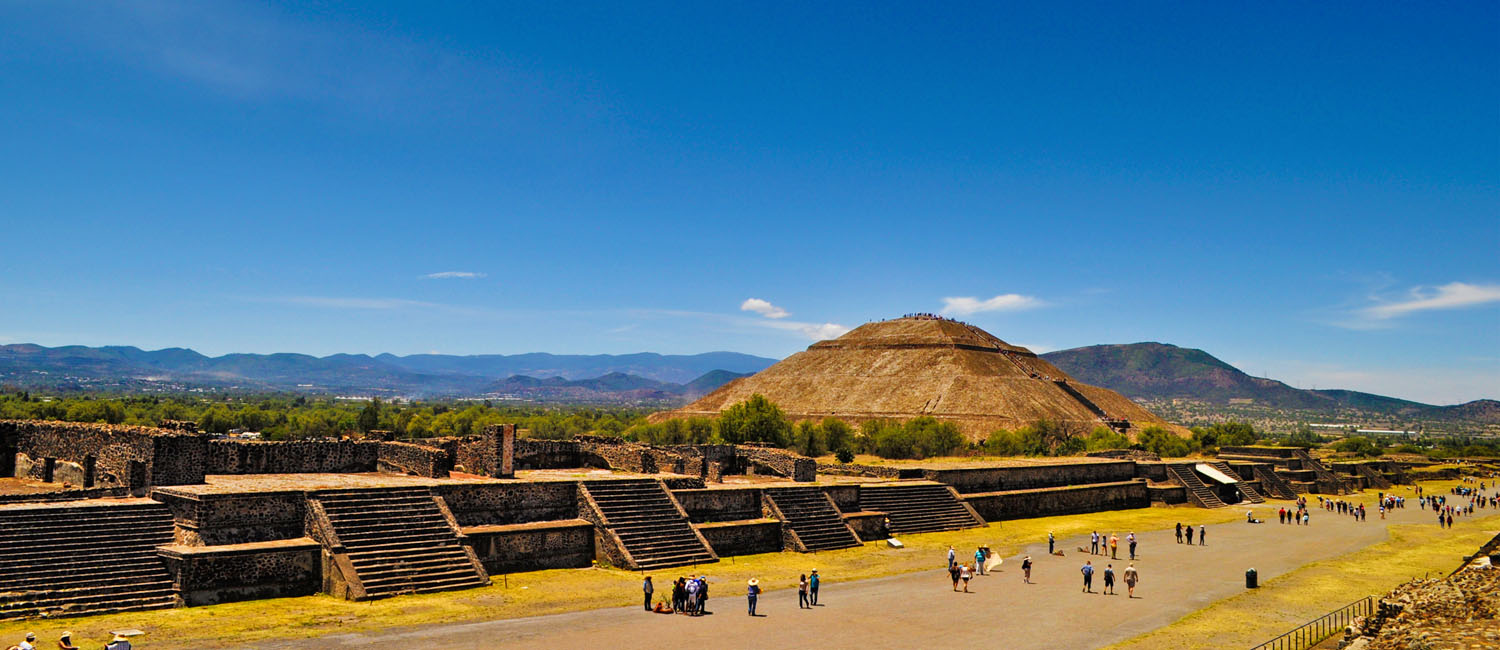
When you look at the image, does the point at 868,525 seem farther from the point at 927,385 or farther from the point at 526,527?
the point at 927,385

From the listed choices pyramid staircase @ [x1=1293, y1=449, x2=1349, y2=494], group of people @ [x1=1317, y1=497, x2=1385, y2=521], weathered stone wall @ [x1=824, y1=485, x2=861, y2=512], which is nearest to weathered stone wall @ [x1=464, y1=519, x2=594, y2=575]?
weathered stone wall @ [x1=824, y1=485, x2=861, y2=512]

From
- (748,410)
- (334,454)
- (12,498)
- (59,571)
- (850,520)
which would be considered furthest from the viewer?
(748,410)

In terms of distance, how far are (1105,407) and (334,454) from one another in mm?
115809

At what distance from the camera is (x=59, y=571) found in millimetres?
19438

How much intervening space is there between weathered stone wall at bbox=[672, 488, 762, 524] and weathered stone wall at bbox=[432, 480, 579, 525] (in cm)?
378

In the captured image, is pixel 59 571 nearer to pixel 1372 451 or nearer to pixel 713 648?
pixel 713 648

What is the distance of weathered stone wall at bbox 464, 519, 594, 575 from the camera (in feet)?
82.4

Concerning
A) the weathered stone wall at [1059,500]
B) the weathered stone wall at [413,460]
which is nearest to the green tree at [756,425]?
the weathered stone wall at [1059,500]

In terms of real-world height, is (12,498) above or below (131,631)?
above

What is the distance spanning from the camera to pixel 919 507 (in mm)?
37812

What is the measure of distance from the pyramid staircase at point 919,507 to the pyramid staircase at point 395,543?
54.3 feet

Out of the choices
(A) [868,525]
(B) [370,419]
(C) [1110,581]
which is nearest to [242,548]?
(A) [868,525]

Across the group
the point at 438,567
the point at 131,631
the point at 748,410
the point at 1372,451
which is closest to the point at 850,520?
the point at 438,567

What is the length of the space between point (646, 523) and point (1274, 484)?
47.1 meters
